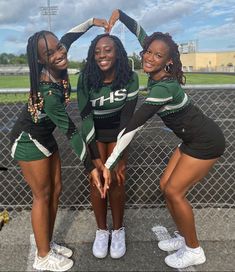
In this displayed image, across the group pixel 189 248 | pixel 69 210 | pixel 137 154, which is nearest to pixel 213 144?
pixel 189 248

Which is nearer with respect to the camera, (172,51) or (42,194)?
(172,51)

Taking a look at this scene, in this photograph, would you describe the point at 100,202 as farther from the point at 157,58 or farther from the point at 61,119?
the point at 157,58

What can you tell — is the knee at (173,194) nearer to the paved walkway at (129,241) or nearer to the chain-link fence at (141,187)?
the paved walkway at (129,241)

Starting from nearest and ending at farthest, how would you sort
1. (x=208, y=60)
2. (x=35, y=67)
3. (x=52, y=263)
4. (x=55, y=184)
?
1. (x=35, y=67)
2. (x=52, y=263)
3. (x=55, y=184)
4. (x=208, y=60)

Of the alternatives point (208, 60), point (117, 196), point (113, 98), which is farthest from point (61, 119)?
point (208, 60)

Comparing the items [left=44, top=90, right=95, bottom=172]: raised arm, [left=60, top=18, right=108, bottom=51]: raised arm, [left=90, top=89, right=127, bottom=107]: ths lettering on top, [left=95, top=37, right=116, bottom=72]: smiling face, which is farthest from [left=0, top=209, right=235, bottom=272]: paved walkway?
[left=60, top=18, right=108, bottom=51]: raised arm

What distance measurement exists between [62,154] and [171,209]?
14.9ft

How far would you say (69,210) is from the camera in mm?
4598

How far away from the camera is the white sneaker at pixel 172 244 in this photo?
11.9 ft

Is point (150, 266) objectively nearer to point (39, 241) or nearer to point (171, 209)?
point (171, 209)

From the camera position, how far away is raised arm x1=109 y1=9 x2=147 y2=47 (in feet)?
12.0

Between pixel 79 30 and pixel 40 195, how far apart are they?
5.14 ft

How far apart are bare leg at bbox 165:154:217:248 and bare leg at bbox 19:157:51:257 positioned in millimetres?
1042

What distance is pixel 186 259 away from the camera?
11.0 ft
